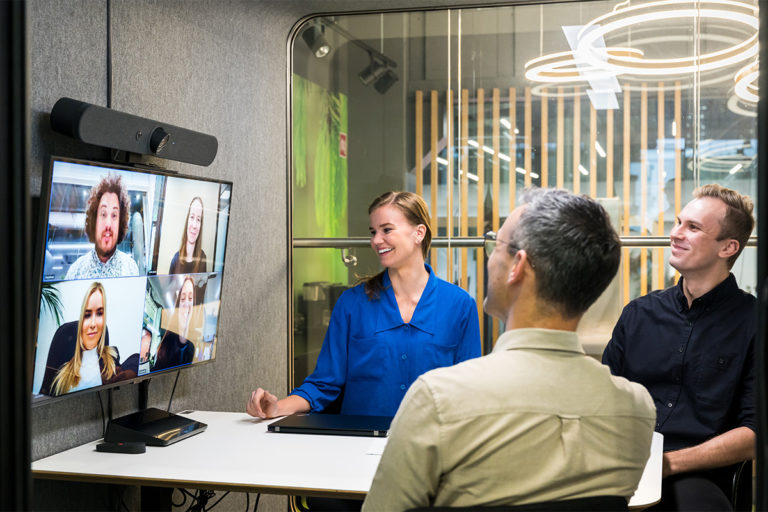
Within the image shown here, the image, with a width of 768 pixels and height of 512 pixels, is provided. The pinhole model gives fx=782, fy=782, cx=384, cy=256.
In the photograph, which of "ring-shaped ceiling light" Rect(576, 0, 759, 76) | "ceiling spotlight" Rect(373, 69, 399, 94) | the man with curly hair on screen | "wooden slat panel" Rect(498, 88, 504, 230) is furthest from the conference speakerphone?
"ring-shaped ceiling light" Rect(576, 0, 759, 76)

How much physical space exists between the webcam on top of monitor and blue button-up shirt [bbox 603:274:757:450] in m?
1.75

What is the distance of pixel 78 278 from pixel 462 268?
235 centimetres

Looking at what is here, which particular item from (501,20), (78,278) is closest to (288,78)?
(501,20)

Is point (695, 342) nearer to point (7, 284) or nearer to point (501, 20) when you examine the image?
point (501, 20)

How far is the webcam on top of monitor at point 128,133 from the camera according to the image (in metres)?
2.25

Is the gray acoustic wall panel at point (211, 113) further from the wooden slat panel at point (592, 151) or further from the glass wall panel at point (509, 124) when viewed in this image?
the wooden slat panel at point (592, 151)

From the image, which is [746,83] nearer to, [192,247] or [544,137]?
[544,137]

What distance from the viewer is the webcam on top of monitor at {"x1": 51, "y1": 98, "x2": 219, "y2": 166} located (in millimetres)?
2250

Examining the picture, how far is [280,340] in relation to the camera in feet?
13.8

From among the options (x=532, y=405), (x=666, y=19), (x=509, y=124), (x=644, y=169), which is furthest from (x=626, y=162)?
(x=532, y=405)

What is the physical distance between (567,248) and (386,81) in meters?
3.07

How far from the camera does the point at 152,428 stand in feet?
8.15

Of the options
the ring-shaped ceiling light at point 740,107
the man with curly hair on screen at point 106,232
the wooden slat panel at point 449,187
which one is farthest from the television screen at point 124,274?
the ring-shaped ceiling light at point 740,107

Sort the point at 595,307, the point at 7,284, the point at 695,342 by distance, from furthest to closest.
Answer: the point at 595,307 → the point at 695,342 → the point at 7,284
